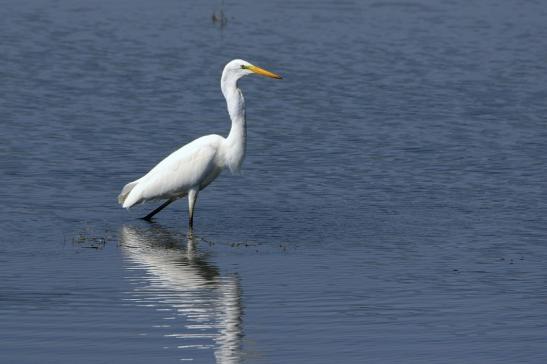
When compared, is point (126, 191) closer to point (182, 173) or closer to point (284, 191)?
point (182, 173)

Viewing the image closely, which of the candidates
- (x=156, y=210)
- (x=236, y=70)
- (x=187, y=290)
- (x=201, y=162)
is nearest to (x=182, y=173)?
(x=201, y=162)

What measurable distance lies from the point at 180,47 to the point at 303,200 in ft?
39.9

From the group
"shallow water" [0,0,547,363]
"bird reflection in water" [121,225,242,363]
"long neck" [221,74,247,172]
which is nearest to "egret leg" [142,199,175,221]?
"shallow water" [0,0,547,363]

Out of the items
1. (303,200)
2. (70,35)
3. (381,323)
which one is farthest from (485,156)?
(70,35)

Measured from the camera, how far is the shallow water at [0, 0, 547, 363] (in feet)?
33.7

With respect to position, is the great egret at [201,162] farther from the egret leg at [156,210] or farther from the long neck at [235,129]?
the egret leg at [156,210]

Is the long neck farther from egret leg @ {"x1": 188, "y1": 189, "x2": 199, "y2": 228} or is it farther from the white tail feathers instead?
the white tail feathers

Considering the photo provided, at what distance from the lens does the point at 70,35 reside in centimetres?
2866

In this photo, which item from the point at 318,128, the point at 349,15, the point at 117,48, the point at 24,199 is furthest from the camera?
the point at 349,15

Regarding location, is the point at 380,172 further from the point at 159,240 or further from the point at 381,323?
the point at 381,323

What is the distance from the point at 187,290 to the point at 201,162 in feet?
10.8

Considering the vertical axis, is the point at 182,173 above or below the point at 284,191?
above

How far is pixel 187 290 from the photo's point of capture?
11.5m

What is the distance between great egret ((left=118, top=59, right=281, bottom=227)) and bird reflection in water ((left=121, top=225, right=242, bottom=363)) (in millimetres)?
423
